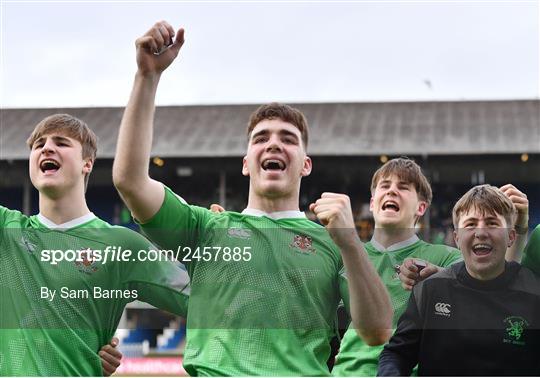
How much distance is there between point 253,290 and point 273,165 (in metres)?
0.57

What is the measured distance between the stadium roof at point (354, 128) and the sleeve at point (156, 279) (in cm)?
1697

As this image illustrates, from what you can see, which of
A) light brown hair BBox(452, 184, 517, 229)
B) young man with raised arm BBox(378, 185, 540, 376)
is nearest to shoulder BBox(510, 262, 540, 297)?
young man with raised arm BBox(378, 185, 540, 376)

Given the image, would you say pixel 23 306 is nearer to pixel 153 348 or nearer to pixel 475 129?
pixel 153 348

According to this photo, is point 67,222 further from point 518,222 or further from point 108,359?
point 518,222

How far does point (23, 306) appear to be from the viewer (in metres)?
4.72

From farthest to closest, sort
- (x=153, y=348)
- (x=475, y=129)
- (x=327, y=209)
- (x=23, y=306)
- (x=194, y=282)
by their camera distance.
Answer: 1. (x=475, y=129)
2. (x=153, y=348)
3. (x=23, y=306)
4. (x=194, y=282)
5. (x=327, y=209)

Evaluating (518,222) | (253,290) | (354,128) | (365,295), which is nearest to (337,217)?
(365,295)

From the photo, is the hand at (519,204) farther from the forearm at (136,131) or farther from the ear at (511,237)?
the forearm at (136,131)

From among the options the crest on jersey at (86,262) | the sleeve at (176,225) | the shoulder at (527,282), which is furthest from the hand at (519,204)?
the crest on jersey at (86,262)

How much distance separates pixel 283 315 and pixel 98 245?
123 cm

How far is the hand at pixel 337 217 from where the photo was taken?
3729mm

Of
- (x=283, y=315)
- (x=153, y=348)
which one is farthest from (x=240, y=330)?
(x=153, y=348)

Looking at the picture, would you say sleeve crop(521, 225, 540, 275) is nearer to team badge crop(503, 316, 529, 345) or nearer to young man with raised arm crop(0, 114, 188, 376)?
team badge crop(503, 316, 529, 345)

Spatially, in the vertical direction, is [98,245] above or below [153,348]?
below
